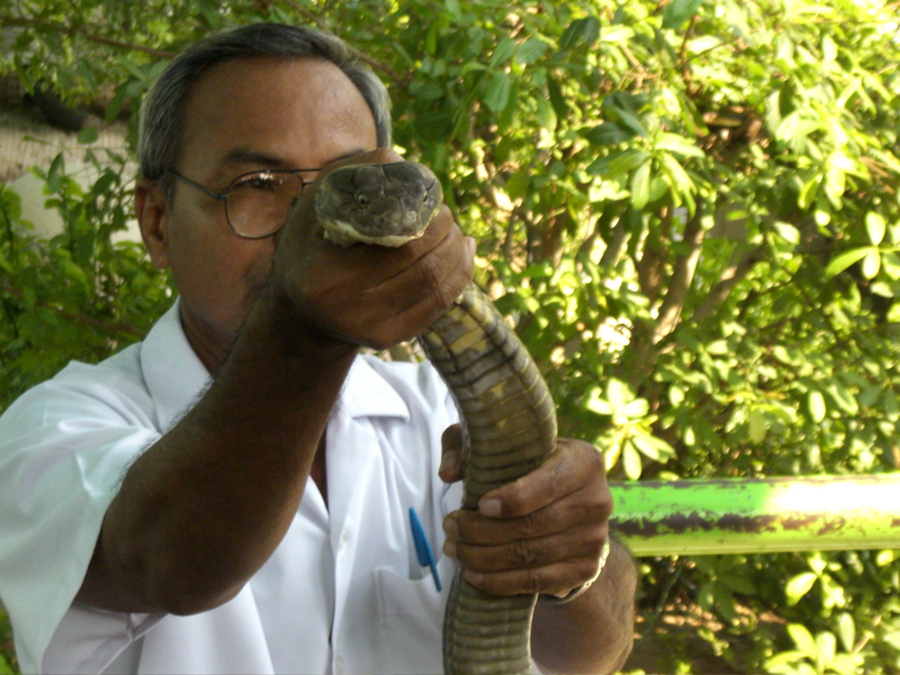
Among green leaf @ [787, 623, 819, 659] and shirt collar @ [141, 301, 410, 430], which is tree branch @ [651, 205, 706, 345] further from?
shirt collar @ [141, 301, 410, 430]

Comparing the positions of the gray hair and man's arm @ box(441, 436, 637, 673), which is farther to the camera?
the gray hair

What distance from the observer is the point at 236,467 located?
3.85ft

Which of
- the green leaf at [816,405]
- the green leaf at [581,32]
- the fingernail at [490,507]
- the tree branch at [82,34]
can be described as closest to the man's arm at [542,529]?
the fingernail at [490,507]

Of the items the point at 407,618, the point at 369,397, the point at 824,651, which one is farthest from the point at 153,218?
the point at 824,651

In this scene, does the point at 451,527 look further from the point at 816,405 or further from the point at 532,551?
the point at 816,405

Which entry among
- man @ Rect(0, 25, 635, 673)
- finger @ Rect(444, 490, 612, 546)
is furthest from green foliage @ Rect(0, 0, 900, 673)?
finger @ Rect(444, 490, 612, 546)

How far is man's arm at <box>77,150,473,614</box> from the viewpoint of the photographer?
107 centimetres

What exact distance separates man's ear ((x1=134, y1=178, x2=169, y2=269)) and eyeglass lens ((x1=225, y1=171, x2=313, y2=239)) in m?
0.33

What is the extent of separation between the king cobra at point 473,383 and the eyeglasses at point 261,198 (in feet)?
1.78

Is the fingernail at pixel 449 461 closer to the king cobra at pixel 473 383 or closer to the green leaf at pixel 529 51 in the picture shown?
the king cobra at pixel 473 383

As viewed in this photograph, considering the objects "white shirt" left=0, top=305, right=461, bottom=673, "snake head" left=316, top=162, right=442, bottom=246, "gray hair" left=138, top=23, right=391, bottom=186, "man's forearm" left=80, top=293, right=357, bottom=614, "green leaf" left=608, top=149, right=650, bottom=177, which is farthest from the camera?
"green leaf" left=608, top=149, right=650, bottom=177

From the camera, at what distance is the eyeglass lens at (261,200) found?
1758 millimetres

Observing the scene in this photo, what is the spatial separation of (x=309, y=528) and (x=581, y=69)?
1.32 meters

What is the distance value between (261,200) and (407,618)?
0.92 m
